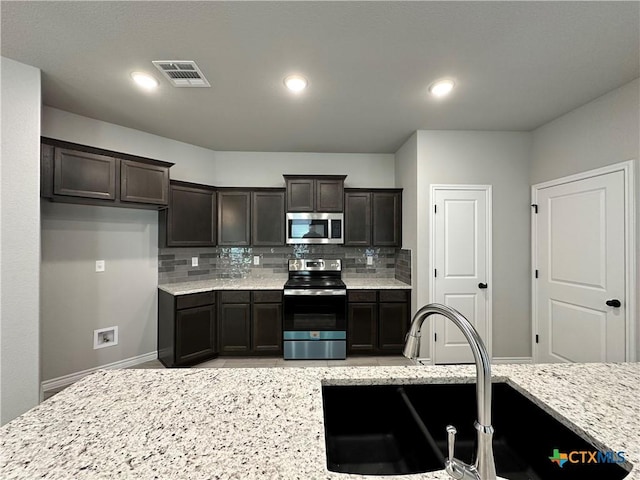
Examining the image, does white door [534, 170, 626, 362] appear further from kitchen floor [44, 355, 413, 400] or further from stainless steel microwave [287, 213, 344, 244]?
stainless steel microwave [287, 213, 344, 244]

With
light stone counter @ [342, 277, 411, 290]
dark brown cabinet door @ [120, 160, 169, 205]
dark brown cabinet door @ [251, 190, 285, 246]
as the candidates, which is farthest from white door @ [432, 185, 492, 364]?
dark brown cabinet door @ [120, 160, 169, 205]

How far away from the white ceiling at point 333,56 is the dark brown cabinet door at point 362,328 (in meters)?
2.19

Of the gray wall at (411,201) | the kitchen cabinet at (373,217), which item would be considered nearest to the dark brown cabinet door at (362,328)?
the gray wall at (411,201)


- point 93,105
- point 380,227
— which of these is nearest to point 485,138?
point 380,227

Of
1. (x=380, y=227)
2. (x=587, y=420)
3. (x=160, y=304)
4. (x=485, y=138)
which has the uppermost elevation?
(x=485, y=138)

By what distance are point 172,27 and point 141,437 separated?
2109 mm

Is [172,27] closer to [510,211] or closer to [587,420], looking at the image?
[587,420]

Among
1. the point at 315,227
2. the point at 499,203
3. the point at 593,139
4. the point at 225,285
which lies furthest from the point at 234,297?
the point at 593,139

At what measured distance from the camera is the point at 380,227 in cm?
366

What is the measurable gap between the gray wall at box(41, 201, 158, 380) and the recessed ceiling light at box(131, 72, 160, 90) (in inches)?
59.0

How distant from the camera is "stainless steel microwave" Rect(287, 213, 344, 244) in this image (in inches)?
141

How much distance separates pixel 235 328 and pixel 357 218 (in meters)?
2.13

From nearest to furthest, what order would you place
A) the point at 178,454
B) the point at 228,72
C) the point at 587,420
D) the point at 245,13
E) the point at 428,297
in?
the point at 178,454 → the point at 587,420 → the point at 245,13 → the point at 228,72 → the point at 428,297

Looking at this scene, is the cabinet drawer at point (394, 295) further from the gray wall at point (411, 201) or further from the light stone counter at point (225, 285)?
the light stone counter at point (225, 285)
